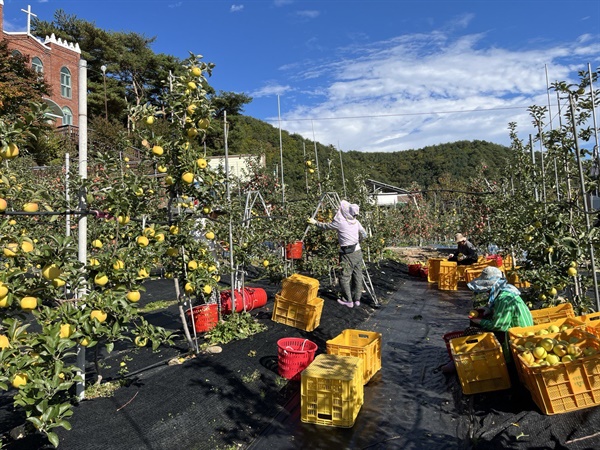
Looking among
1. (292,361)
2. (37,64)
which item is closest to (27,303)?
(292,361)

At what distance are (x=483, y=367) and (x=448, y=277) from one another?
240 inches

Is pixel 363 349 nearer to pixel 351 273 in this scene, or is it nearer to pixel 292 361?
pixel 292 361

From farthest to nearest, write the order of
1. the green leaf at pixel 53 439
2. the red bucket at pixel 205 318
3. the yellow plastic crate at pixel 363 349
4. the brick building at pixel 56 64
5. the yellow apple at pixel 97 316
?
the brick building at pixel 56 64
the red bucket at pixel 205 318
the yellow plastic crate at pixel 363 349
the yellow apple at pixel 97 316
the green leaf at pixel 53 439

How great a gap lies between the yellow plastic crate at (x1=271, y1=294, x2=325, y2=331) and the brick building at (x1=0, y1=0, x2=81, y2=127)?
20.3 m

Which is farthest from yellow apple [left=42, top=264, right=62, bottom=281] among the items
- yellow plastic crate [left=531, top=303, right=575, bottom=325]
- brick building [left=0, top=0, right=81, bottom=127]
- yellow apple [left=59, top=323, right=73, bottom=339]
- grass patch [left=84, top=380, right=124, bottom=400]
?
brick building [left=0, top=0, right=81, bottom=127]

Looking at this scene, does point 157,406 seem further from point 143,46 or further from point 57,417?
point 143,46

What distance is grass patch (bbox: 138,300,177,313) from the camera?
7.60 metres

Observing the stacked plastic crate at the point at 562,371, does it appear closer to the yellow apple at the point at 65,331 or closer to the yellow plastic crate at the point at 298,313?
the yellow plastic crate at the point at 298,313

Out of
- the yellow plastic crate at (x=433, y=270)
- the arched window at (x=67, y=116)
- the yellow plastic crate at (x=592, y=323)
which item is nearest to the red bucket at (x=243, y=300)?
the yellow plastic crate at (x=592, y=323)

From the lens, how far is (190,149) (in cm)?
429

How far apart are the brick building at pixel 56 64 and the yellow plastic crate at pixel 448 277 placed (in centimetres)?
2044

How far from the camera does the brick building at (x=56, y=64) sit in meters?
21.3

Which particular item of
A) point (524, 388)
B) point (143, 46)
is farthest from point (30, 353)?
point (143, 46)

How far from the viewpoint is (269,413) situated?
3.80 meters
